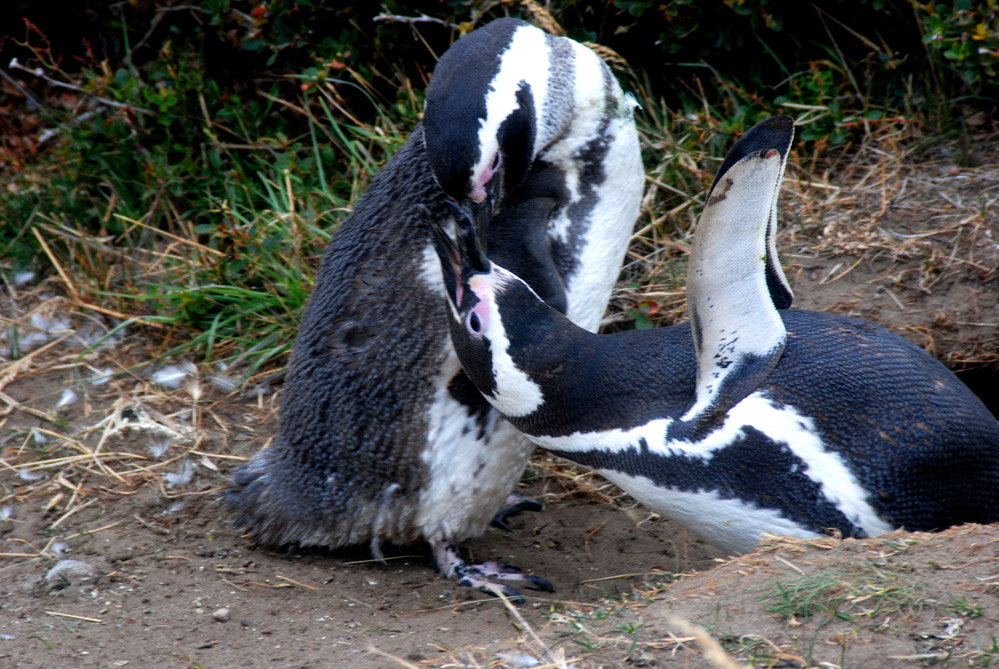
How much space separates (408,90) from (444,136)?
5.04ft

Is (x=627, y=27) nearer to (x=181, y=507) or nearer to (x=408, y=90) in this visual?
(x=408, y=90)

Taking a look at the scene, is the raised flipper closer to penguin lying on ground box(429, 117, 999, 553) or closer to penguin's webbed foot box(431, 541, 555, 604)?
penguin lying on ground box(429, 117, 999, 553)

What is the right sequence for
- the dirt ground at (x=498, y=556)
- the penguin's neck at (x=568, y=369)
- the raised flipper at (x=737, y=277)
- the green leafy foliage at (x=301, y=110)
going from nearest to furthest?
the dirt ground at (x=498, y=556) → the raised flipper at (x=737, y=277) → the penguin's neck at (x=568, y=369) → the green leafy foliage at (x=301, y=110)

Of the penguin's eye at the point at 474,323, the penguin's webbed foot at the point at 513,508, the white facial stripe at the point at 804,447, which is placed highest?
the penguin's eye at the point at 474,323

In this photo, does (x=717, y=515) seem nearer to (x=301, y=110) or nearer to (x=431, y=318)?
(x=431, y=318)

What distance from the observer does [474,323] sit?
7.07ft

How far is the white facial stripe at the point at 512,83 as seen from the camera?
2240mm

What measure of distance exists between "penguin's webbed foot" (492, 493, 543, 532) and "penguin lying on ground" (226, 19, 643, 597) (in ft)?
0.92

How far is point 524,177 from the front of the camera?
243cm

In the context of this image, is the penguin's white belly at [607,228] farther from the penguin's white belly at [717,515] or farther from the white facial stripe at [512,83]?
the penguin's white belly at [717,515]

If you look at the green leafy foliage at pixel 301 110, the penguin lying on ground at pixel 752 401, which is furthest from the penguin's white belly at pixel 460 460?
the green leafy foliage at pixel 301 110

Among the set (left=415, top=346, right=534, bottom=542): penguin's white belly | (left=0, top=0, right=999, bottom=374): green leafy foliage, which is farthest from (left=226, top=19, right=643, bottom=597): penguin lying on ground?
(left=0, top=0, right=999, bottom=374): green leafy foliage

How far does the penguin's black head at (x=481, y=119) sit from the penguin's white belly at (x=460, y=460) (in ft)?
1.36

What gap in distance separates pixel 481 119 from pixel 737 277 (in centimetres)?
66
